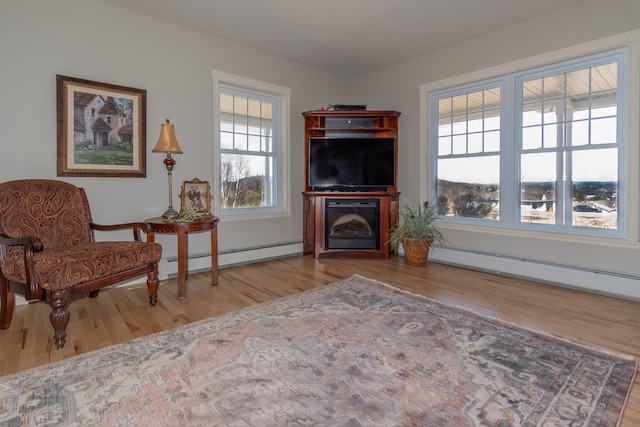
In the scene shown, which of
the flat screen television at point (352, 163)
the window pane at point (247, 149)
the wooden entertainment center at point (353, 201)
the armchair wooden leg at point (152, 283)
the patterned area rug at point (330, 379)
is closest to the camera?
the patterned area rug at point (330, 379)

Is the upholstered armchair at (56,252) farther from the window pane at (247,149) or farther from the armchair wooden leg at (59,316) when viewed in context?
the window pane at (247,149)

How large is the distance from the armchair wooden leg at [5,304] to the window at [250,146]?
207cm

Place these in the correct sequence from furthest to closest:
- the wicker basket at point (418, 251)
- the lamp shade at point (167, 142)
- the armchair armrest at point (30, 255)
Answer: the wicker basket at point (418, 251)
the lamp shade at point (167, 142)
the armchair armrest at point (30, 255)

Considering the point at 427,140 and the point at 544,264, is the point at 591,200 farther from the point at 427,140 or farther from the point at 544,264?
the point at 427,140

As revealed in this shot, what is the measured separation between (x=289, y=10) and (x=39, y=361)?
3.32 meters

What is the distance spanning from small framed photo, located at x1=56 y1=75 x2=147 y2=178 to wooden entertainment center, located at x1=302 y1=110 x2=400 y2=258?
205cm

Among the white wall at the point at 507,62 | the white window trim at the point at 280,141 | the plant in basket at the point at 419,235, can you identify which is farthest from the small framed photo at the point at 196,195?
the white wall at the point at 507,62

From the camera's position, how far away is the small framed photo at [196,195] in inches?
144

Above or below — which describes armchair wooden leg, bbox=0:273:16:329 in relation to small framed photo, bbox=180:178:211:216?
below

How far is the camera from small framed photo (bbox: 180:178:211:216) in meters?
3.66

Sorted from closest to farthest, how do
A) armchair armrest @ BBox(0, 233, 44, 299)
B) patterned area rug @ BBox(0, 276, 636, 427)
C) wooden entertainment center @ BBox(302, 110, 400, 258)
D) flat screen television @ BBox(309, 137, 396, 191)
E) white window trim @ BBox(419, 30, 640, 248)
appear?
patterned area rug @ BBox(0, 276, 636, 427)
armchair armrest @ BBox(0, 233, 44, 299)
white window trim @ BBox(419, 30, 640, 248)
wooden entertainment center @ BBox(302, 110, 400, 258)
flat screen television @ BBox(309, 137, 396, 191)

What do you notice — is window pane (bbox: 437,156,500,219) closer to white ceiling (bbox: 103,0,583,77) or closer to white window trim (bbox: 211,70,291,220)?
white ceiling (bbox: 103,0,583,77)

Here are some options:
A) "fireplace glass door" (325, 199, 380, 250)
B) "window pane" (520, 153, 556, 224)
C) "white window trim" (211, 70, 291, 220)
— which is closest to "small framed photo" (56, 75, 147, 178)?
"white window trim" (211, 70, 291, 220)

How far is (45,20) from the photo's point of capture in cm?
287
